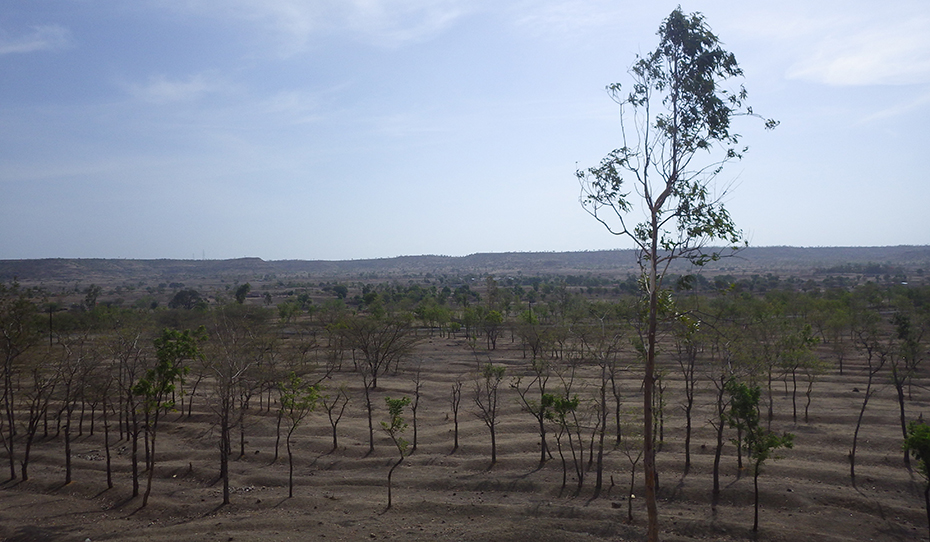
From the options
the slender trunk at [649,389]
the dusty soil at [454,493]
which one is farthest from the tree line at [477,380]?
the dusty soil at [454,493]

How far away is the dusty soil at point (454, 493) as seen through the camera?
20391mm

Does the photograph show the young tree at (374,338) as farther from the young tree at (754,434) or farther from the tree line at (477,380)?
the young tree at (754,434)

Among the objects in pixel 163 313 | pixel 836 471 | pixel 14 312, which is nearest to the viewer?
pixel 836 471

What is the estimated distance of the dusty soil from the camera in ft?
66.9

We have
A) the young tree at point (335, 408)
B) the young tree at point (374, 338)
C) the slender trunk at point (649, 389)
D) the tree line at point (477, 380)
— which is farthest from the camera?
the young tree at point (374, 338)

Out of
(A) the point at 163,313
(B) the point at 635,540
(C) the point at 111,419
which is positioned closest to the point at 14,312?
(C) the point at 111,419

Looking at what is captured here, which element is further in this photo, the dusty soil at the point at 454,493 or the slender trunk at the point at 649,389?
the dusty soil at the point at 454,493

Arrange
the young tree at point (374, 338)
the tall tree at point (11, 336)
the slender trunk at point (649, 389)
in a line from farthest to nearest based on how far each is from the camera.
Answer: the young tree at point (374, 338), the tall tree at point (11, 336), the slender trunk at point (649, 389)

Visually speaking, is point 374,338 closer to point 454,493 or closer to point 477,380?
point 477,380

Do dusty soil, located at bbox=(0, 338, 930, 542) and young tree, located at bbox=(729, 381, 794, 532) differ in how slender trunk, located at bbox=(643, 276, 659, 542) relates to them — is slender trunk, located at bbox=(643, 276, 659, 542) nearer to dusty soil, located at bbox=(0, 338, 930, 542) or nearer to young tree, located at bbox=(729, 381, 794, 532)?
dusty soil, located at bbox=(0, 338, 930, 542)

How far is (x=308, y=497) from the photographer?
23.9 meters

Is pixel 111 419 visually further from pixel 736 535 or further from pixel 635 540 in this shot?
pixel 736 535

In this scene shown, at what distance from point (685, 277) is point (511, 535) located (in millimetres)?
11389

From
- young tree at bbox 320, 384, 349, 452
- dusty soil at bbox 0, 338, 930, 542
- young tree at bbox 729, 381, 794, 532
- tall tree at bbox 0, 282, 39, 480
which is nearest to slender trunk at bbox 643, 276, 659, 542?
dusty soil at bbox 0, 338, 930, 542
